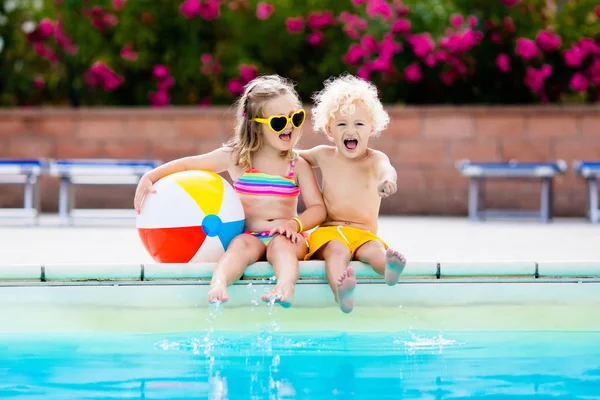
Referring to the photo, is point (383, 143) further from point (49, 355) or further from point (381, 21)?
point (49, 355)

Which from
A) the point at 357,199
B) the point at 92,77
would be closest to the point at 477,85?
the point at 92,77

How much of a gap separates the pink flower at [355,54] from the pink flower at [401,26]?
47 cm

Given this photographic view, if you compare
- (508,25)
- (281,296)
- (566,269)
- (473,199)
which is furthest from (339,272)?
(508,25)

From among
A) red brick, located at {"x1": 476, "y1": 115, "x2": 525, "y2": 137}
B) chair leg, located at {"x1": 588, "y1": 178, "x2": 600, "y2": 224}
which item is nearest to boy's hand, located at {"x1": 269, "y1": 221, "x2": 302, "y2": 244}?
chair leg, located at {"x1": 588, "y1": 178, "x2": 600, "y2": 224}

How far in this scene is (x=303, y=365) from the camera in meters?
3.89

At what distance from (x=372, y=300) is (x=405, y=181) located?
23.7ft

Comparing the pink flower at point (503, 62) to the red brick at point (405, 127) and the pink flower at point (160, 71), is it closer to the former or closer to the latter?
the red brick at point (405, 127)

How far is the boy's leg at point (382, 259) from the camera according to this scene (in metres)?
4.19

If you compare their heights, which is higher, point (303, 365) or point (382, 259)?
point (382, 259)

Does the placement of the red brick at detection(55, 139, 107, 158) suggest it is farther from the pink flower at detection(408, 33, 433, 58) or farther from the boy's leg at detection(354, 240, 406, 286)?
the boy's leg at detection(354, 240, 406, 286)

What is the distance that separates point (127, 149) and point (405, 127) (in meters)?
3.54

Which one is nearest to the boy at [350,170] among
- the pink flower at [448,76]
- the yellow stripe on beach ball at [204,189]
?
the yellow stripe on beach ball at [204,189]

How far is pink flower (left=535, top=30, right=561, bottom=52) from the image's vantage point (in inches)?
456

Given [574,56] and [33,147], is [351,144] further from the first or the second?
[33,147]
